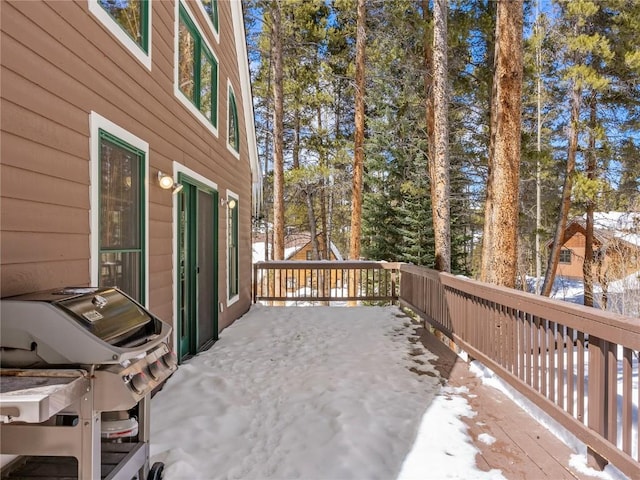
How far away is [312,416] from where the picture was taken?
3.01 metres

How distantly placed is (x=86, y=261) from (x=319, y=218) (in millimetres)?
17884

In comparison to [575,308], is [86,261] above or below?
above

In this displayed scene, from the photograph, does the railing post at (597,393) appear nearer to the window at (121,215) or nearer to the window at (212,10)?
the window at (121,215)

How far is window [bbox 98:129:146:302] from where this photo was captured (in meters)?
2.74

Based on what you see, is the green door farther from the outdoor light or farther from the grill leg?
the grill leg

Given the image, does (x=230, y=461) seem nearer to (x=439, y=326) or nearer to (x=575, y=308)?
(x=575, y=308)

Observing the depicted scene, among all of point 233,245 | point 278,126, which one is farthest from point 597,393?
point 278,126

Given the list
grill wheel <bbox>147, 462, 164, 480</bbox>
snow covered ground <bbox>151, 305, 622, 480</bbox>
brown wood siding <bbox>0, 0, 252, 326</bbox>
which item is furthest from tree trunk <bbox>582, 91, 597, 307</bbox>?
grill wheel <bbox>147, 462, 164, 480</bbox>

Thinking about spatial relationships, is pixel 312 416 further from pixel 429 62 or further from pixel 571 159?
pixel 571 159

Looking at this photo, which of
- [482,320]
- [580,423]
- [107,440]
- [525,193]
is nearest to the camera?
[107,440]

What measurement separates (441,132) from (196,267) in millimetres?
5205

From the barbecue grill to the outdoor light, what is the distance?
2.05m

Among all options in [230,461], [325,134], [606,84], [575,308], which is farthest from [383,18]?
[230,461]

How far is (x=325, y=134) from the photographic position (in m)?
15.5
